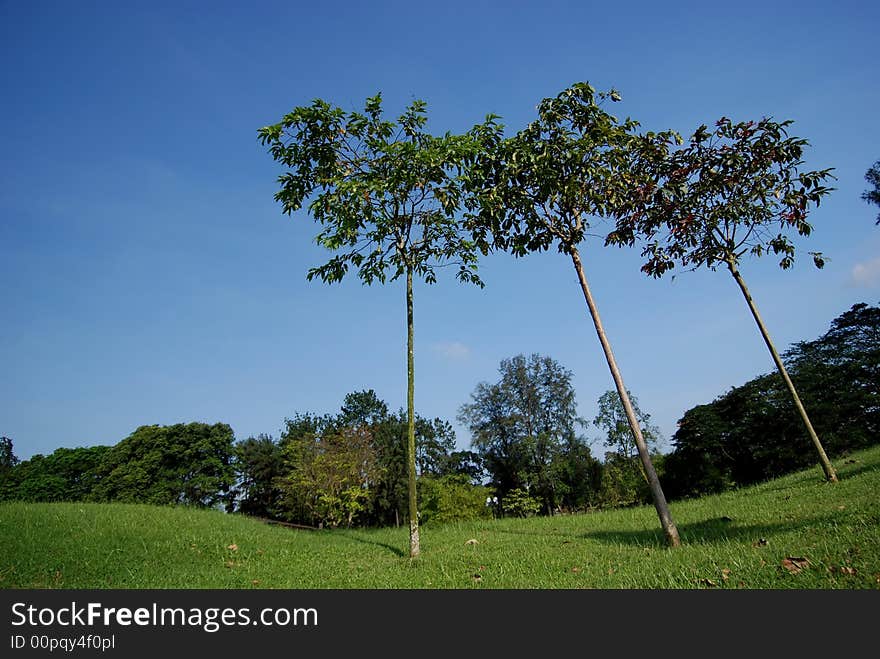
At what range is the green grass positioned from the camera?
5.92 metres

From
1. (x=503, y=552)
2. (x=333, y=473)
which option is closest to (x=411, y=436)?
(x=503, y=552)

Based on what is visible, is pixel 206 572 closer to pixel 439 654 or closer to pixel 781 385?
pixel 439 654

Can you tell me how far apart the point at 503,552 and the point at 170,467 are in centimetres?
4425

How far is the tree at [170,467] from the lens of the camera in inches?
1645

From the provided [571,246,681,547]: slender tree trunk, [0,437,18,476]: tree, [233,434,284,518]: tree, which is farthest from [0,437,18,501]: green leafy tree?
[571,246,681,547]: slender tree trunk

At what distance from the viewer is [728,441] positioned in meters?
34.4

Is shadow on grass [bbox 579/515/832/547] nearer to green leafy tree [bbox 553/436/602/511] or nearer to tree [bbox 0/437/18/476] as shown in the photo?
green leafy tree [bbox 553/436/602/511]

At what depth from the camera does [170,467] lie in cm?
4369

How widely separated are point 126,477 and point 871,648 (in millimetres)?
51681

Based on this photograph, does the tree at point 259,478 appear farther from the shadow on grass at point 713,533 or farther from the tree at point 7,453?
the shadow on grass at point 713,533

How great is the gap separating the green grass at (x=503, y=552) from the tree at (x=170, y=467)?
31.7 m

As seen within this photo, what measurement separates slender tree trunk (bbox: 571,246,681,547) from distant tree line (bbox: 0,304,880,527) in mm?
15606

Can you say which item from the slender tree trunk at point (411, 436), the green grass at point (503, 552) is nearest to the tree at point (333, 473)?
the green grass at point (503, 552)

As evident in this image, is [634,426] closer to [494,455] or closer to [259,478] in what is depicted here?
[494,455]
